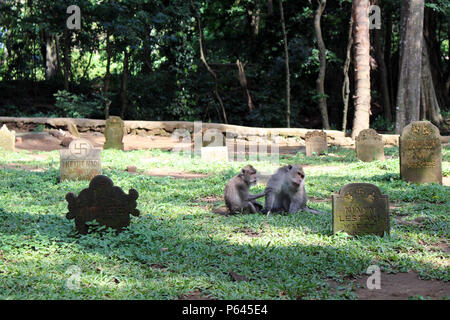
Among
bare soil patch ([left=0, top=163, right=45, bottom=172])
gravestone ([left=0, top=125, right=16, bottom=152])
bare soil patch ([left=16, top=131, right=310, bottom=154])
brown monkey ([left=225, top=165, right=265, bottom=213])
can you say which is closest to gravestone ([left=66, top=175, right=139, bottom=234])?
brown monkey ([left=225, top=165, right=265, bottom=213])

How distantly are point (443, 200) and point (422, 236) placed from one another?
7.54 feet

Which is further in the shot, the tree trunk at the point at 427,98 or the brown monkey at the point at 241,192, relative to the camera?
the tree trunk at the point at 427,98

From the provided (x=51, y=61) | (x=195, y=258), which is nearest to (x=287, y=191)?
(x=195, y=258)

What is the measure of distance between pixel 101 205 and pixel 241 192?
2292 mm

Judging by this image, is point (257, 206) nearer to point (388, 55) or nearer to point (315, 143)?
point (315, 143)

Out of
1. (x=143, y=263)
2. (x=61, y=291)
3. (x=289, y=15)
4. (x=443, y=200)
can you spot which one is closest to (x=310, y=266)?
(x=143, y=263)

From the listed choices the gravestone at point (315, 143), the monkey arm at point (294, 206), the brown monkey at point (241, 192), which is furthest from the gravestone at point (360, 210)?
the gravestone at point (315, 143)

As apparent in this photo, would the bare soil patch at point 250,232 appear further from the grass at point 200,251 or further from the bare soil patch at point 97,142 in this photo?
the bare soil patch at point 97,142

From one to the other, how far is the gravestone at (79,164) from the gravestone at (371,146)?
6.64 metres

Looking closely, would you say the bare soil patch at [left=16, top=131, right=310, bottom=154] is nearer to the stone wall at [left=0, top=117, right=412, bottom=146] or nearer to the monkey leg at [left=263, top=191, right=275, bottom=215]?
the stone wall at [left=0, top=117, right=412, bottom=146]

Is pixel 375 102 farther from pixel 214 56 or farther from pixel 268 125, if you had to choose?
pixel 214 56

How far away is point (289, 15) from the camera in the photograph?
78.2 feet

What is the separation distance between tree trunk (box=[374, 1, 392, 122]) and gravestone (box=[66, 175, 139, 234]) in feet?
60.1

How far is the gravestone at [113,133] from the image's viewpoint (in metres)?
15.5
